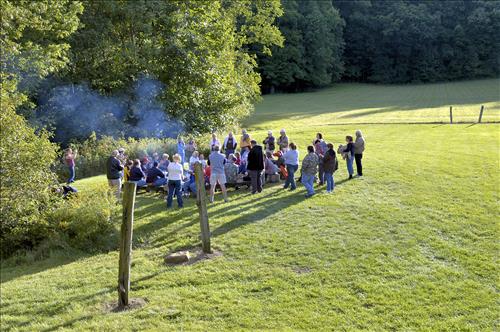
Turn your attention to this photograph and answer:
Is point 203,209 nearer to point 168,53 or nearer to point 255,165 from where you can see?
point 255,165

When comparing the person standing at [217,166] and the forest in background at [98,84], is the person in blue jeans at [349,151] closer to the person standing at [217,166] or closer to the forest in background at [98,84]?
the person standing at [217,166]

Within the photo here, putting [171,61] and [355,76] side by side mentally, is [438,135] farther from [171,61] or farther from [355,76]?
[355,76]

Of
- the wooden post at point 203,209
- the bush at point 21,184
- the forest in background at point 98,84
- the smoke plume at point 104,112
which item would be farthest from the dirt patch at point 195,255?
the smoke plume at point 104,112

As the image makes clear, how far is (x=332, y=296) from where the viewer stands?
8656 mm

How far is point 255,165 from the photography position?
569 inches

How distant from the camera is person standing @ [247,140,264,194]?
14.2 m

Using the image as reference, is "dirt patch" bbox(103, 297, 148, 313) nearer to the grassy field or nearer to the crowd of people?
the grassy field

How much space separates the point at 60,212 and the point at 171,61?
1351 centimetres

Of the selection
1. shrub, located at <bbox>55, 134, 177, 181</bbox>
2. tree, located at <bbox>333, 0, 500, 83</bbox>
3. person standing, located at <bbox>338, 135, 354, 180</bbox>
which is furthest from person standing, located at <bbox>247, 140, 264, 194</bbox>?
tree, located at <bbox>333, 0, 500, 83</bbox>

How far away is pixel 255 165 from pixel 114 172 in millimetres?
4399

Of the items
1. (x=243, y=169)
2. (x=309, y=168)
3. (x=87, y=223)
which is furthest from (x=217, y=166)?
(x=87, y=223)

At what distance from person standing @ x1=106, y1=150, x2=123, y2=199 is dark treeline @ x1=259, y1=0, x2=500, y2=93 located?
202 feet

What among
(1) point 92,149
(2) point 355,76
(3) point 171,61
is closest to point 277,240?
(1) point 92,149

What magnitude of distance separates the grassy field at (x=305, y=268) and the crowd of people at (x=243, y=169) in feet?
1.86
